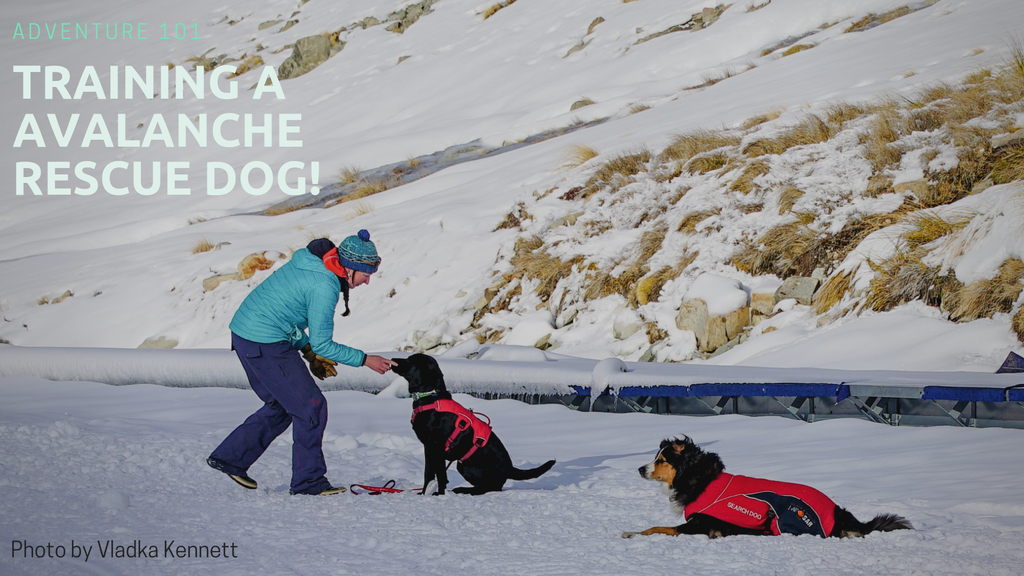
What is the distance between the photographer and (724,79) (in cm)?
1756

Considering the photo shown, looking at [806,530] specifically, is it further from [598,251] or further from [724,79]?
[724,79]

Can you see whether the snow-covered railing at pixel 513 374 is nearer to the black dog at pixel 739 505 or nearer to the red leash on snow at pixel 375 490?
the black dog at pixel 739 505

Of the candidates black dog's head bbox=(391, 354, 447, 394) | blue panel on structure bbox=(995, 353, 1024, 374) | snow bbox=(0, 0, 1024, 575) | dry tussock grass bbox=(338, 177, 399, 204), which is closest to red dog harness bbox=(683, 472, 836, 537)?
snow bbox=(0, 0, 1024, 575)

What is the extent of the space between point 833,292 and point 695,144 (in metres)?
4.62

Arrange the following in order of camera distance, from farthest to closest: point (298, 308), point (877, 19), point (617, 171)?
point (877, 19) < point (617, 171) < point (298, 308)

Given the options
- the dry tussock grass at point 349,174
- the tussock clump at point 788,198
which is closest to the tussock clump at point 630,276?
the tussock clump at point 788,198

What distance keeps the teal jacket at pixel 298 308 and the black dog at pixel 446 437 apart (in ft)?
1.14

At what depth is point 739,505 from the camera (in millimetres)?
3510

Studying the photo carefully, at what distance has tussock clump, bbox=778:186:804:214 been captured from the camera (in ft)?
31.6

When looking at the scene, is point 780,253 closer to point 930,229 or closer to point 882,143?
point 930,229

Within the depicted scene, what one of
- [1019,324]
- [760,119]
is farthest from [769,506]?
[760,119]

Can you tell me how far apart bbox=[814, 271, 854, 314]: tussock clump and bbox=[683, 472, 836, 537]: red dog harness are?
198 inches

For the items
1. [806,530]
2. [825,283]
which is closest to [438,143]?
[825,283]

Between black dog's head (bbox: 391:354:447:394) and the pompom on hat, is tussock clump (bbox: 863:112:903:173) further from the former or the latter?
the pompom on hat
